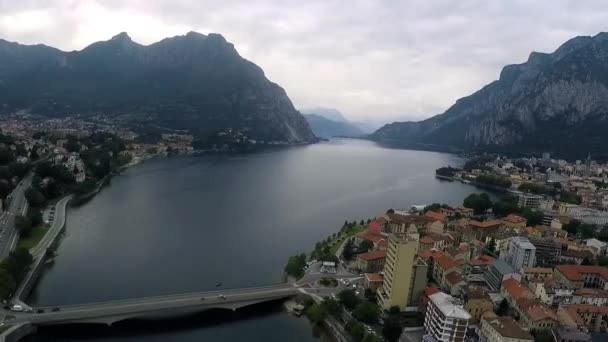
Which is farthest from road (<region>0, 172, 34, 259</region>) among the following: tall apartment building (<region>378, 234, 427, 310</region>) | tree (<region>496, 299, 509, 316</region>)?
tree (<region>496, 299, 509, 316</region>)

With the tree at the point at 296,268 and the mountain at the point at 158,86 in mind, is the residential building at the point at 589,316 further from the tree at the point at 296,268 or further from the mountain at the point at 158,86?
the mountain at the point at 158,86

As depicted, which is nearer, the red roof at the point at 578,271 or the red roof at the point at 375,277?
the red roof at the point at 375,277

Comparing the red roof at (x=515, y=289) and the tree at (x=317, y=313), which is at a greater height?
the red roof at (x=515, y=289)

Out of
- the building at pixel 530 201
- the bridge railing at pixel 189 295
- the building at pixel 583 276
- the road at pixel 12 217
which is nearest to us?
the bridge railing at pixel 189 295

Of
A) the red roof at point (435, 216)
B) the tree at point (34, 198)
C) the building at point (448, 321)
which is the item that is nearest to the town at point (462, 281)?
the building at point (448, 321)

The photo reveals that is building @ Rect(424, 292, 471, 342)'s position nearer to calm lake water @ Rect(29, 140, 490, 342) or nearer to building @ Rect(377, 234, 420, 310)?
building @ Rect(377, 234, 420, 310)

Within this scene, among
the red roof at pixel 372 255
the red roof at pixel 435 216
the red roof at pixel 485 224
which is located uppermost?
the red roof at pixel 485 224

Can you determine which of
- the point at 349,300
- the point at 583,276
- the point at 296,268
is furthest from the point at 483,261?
the point at 296,268
